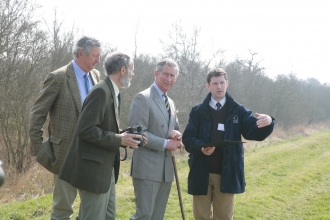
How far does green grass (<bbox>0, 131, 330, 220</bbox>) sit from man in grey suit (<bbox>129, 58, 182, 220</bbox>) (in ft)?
6.43

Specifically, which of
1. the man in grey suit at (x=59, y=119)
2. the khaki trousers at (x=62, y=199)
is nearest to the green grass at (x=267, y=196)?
the khaki trousers at (x=62, y=199)

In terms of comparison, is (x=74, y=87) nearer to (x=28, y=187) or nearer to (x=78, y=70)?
(x=78, y=70)

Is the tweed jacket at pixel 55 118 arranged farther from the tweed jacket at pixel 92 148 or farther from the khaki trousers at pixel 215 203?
the khaki trousers at pixel 215 203

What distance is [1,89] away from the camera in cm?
988

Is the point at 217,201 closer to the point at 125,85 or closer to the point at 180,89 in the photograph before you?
the point at 125,85

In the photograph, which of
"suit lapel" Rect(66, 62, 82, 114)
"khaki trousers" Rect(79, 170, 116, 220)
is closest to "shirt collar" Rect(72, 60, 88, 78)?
"suit lapel" Rect(66, 62, 82, 114)

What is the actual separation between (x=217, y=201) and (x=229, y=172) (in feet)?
1.31

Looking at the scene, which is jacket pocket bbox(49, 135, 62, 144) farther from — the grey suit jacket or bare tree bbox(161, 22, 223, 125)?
bare tree bbox(161, 22, 223, 125)

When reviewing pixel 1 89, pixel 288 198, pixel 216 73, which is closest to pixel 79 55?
pixel 216 73

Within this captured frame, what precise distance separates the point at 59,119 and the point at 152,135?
36.0 inches

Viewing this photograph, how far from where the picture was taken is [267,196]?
25.3 ft

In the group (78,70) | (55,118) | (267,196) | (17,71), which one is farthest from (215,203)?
(17,71)

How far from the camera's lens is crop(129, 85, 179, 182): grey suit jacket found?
355 cm

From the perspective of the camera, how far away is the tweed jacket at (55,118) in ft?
11.0
